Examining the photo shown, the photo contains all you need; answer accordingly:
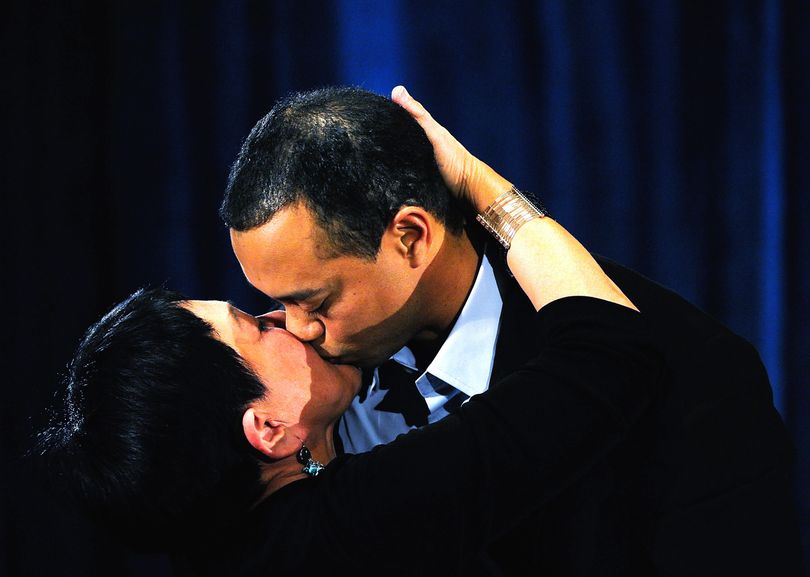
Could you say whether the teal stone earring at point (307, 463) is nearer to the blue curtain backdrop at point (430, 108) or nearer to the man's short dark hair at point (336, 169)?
the man's short dark hair at point (336, 169)

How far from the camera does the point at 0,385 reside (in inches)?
98.0

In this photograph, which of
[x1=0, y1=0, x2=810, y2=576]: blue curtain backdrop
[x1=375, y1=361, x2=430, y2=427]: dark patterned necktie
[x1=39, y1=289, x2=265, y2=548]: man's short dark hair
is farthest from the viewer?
[x1=0, y1=0, x2=810, y2=576]: blue curtain backdrop

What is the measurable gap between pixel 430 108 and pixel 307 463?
4.40 ft

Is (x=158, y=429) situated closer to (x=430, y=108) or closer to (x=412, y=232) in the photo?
(x=412, y=232)

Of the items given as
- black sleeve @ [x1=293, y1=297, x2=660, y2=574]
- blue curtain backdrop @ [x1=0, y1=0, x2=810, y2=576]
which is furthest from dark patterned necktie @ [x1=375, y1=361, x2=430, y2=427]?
blue curtain backdrop @ [x1=0, y1=0, x2=810, y2=576]

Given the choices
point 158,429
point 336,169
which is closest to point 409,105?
point 336,169

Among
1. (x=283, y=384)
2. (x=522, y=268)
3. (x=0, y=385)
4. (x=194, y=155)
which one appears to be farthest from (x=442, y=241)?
(x=0, y=385)

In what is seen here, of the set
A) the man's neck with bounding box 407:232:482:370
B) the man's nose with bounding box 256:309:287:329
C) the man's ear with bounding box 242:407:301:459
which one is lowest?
the man's ear with bounding box 242:407:301:459

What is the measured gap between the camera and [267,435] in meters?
1.30

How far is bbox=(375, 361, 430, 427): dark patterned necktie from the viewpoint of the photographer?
156 centimetres

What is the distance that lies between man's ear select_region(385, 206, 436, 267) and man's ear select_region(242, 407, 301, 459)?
12.3 inches

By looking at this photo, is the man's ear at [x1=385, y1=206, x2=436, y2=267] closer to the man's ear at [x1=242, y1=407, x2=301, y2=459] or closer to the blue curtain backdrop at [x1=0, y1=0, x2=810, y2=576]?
the man's ear at [x1=242, y1=407, x2=301, y2=459]

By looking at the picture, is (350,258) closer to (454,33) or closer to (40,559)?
(454,33)

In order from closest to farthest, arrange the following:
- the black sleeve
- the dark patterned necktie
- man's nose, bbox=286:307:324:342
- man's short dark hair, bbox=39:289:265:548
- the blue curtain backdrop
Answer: the black sleeve → man's short dark hair, bbox=39:289:265:548 → man's nose, bbox=286:307:324:342 → the dark patterned necktie → the blue curtain backdrop
